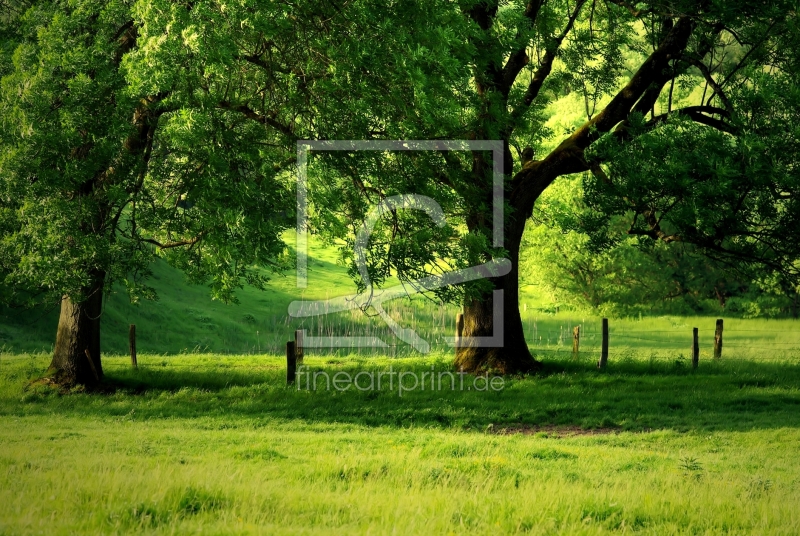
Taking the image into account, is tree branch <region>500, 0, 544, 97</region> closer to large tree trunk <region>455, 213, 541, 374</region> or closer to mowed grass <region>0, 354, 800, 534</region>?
large tree trunk <region>455, 213, 541, 374</region>

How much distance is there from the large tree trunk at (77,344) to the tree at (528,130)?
8009mm

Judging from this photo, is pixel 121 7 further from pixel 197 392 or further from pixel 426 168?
pixel 197 392

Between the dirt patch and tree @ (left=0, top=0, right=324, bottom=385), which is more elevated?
tree @ (left=0, top=0, right=324, bottom=385)

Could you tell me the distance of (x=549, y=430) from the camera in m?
17.0

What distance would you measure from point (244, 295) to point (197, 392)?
29.1 metres

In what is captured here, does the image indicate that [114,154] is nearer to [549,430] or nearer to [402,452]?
[402,452]

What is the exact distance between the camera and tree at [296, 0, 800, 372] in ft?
47.5

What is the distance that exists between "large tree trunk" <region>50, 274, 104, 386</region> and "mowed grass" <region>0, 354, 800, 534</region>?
74 centimetres

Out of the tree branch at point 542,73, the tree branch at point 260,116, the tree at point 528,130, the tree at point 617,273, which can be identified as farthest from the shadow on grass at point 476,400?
the tree at point 617,273

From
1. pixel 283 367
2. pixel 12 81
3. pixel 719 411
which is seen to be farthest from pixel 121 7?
pixel 719 411

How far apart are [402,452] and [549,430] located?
5.68m

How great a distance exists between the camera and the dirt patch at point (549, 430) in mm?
16609

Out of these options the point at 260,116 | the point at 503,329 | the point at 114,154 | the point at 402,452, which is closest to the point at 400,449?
the point at 402,452

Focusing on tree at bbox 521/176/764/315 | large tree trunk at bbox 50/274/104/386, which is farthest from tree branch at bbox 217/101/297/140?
tree at bbox 521/176/764/315
